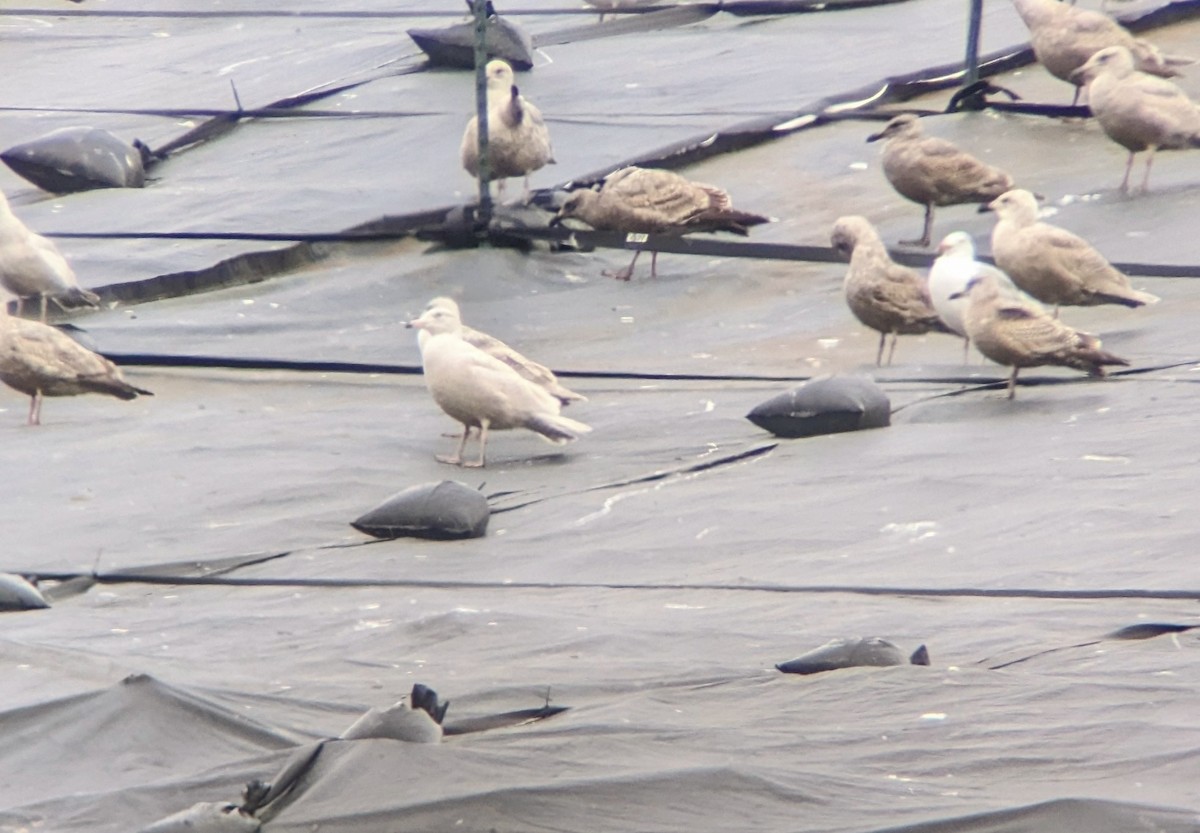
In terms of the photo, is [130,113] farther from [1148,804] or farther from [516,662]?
[1148,804]

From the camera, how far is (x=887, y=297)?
7.39m

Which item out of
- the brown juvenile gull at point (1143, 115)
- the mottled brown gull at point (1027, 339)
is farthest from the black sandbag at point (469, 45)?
the mottled brown gull at point (1027, 339)

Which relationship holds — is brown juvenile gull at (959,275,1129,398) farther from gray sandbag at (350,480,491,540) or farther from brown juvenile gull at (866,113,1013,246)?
brown juvenile gull at (866,113,1013,246)

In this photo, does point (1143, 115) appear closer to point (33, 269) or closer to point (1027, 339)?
point (1027, 339)

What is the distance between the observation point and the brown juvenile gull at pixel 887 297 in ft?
24.3

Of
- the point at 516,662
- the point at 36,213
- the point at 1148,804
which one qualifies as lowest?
the point at 36,213

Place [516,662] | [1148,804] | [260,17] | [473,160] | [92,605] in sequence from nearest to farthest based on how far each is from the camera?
1. [1148,804]
2. [516,662]
3. [92,605]
4. [473,160]
5. [260,17]

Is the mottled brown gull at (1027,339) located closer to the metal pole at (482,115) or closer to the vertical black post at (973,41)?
the metal pole at (482,115)

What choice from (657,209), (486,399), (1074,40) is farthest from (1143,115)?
(486,399)

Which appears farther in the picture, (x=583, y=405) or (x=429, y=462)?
(x=583, y=405)

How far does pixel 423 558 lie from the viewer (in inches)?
199

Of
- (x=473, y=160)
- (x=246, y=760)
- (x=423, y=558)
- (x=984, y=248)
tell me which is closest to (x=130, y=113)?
(x=473, y=160)

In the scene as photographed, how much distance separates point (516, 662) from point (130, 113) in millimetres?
8978

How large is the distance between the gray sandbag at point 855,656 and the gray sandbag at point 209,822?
1280 mm
